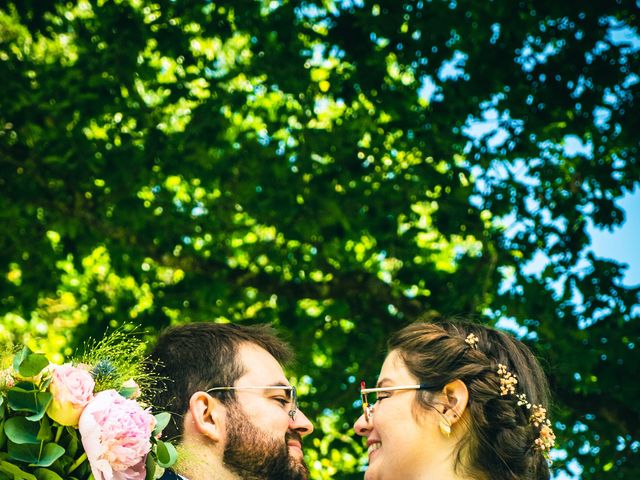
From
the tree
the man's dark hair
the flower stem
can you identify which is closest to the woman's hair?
the man's dark hair

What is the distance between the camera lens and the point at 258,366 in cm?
446

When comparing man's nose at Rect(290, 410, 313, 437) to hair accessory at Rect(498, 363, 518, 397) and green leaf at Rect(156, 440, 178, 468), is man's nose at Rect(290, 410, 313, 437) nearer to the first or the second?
hair accessory at Rect(498, 363, 518, 397)

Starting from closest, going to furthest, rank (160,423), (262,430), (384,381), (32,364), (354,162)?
(32,364) < (160,423) < (384,381) < (262,430) < (354,162)

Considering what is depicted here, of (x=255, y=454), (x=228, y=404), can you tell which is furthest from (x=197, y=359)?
(x=255, y=454)

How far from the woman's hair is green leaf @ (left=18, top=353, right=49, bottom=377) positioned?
172 centimetres

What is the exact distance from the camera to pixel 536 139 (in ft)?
24.2

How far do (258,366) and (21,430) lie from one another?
1737mm

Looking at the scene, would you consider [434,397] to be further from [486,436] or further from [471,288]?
[471,288]

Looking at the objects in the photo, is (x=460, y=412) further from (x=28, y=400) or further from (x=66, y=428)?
(x=28, y=400)

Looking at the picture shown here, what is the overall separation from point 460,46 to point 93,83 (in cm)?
322

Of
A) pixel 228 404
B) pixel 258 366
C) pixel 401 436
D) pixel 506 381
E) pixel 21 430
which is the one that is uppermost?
pixel 506 381

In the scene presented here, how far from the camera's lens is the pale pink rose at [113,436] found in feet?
9.35

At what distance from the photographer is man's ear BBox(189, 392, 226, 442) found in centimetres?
412

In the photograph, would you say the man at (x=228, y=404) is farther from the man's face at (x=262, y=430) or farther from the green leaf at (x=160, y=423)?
the green leaf at (x=160, y=423)
